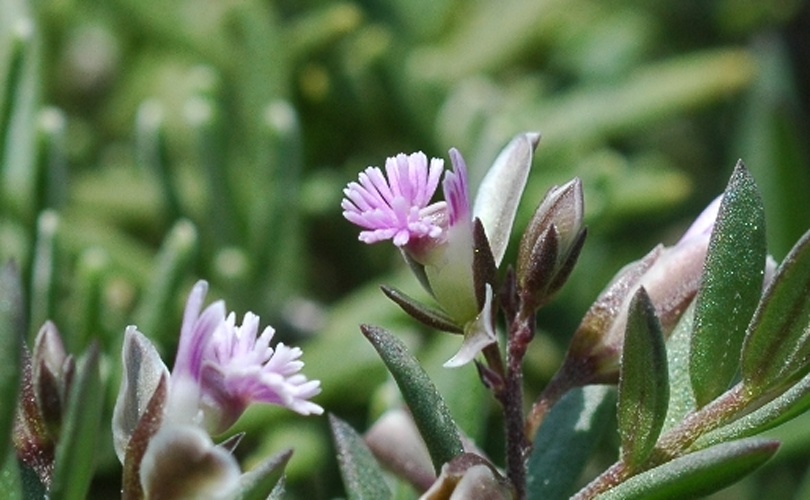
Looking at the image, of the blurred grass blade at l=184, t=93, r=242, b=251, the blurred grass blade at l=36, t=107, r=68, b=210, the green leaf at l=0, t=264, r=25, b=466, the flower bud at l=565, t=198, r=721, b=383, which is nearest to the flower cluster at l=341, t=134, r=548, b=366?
the flower bud at l=565, t=198, r=721, b=383

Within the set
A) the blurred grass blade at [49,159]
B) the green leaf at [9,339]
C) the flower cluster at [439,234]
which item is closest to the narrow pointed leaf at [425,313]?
the flower cluster at [439,234]

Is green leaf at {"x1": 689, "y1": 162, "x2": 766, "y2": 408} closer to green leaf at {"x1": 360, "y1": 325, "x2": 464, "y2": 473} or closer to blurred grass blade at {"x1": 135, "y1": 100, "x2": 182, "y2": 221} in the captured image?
green leaf at {"x1": 360, "y1": 325, "x2": 464, "y2": 473}

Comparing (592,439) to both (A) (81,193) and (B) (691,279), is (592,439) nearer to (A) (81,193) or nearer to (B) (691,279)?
(B) (691,279)

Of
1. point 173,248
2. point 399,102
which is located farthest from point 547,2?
point 173,248

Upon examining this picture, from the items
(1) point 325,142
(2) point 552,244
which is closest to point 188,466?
(2) point 552,244

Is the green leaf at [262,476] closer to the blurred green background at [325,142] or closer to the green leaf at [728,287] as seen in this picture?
the green leaf at [728,287]

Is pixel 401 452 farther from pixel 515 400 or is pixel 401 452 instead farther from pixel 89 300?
pixel 89 300
